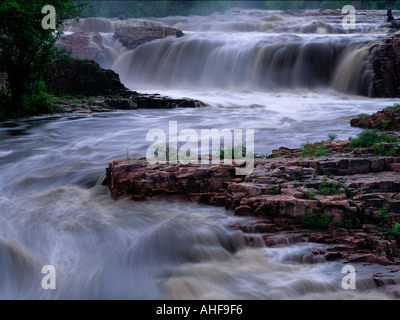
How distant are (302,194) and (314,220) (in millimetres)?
462

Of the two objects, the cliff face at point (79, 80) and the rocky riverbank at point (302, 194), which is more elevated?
the cliff face at point (79, 80)

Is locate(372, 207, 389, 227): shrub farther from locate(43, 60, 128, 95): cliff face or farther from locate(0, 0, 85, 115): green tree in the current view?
locate(43, 60, 128, 95): cliff face

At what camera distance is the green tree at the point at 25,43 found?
13.0m

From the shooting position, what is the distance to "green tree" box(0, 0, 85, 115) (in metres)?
13.0

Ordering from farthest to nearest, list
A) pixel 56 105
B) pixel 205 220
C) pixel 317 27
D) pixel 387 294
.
A: pixel 317 27
pixel 56 105
pixel 205 220
pixel 387 294

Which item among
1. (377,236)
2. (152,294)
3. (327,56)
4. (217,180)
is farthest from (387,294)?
(327,56)

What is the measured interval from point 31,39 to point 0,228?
931 cm

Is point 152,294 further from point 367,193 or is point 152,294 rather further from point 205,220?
point 367,193

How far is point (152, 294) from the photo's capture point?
484 cm

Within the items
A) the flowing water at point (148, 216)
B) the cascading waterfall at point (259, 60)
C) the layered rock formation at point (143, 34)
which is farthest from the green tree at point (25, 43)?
the layered rock formation at point (143, 34)

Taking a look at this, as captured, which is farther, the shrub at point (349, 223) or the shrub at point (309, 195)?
the shrub at point (309, 195)

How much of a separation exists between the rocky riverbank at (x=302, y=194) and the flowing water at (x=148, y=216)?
224 mm

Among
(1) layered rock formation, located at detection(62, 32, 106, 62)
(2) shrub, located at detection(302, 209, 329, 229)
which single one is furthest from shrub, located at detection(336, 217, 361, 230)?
(1) layered rock formation, located at detection(62, 32, 106, 62)

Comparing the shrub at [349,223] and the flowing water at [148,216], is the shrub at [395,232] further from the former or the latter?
the flowing water at [148,216]
